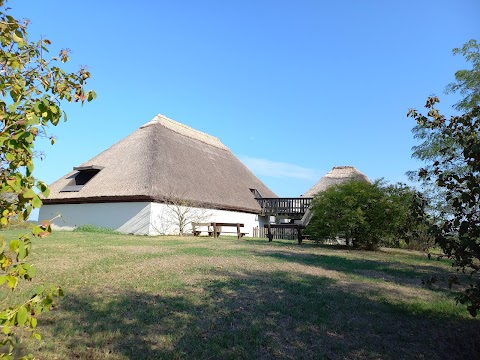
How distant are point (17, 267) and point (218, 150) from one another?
36526 mm

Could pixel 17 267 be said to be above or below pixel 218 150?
below

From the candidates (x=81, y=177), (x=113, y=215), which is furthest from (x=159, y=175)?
(x=81, y=177)

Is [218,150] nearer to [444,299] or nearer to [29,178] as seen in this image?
[444,299]

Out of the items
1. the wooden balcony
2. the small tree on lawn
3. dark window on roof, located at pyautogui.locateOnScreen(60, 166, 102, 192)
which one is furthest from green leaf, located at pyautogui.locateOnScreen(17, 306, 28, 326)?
the wooden balcony

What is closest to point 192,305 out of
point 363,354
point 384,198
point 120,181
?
point 363,354

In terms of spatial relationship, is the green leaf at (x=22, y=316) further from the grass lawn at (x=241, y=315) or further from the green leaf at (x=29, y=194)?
the grass lawn at (x=241, y=315)

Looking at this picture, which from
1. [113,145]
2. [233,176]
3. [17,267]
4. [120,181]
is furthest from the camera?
[233,176]

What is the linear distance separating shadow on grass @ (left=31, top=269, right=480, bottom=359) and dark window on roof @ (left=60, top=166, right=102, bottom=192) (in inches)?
886

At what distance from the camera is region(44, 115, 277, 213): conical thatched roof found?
23922 mm

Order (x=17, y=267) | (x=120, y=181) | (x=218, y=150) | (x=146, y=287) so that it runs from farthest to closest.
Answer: (x=218, y=150), (x=120, y=181), (x=146, y=287), (x=17, y=267)

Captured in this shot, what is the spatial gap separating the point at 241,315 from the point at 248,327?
0.44m

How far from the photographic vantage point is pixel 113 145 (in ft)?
101

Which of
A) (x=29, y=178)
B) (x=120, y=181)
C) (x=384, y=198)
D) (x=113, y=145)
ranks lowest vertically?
(x=29, y=178)

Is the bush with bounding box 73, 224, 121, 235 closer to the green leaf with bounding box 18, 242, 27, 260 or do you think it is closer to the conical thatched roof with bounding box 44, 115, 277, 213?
the conical thatched roof with bounding box 44, 115, 277, 213
